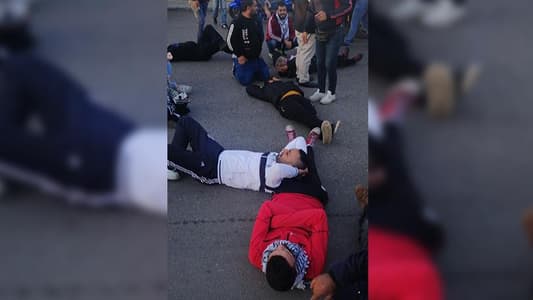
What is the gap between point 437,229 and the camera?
2.05 ft

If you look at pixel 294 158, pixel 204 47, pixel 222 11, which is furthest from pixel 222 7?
pixel 294 158

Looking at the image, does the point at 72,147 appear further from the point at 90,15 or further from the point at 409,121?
the point at 409,121

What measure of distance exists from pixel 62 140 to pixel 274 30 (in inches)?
67.7

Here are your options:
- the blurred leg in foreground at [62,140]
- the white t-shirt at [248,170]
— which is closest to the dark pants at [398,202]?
the blurred leg in foreground at [62,140]

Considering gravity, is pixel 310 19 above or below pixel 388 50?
below

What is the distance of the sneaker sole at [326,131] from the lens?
2.52m

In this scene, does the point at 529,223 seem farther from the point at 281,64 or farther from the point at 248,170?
the point at 281,64

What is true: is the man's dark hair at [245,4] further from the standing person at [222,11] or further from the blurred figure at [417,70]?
the blurred figure at [417,70]

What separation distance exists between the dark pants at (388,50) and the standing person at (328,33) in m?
1.27

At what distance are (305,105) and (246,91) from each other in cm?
32

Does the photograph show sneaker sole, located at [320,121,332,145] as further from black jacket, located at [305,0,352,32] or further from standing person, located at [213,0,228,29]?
standing person, located at [213,0,228,29]

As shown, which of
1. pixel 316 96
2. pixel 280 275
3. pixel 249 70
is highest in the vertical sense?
pixel 249 70

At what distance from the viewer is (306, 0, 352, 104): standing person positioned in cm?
190

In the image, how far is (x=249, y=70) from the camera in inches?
96.4
